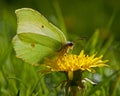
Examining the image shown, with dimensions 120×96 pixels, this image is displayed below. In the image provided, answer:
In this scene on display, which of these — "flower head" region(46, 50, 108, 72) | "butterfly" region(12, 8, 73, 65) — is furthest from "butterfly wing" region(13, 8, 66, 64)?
"flower head" region(46, 50, 108, 72)

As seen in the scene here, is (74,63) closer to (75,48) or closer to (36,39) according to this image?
(36,39)

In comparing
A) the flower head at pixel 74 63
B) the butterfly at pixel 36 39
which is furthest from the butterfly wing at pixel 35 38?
the flower head at pixel 74 63

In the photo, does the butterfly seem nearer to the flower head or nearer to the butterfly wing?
the butterfly wing

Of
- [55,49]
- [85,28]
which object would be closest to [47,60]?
[55,49]

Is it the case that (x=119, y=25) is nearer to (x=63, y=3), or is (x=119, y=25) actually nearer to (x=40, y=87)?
(x=63, y=3)

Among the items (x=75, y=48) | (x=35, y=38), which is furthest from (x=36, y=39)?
(x=75, y=48)

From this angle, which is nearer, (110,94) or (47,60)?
(47,60)

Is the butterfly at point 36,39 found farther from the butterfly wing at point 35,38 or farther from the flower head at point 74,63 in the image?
the flower head at point 74,63
